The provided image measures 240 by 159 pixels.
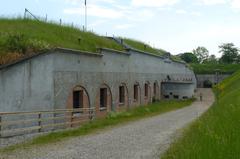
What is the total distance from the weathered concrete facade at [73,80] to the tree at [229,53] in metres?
62.2

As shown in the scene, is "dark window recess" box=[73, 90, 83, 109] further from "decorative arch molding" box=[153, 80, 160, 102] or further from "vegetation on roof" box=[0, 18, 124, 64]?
"decorative arch molding" box=[153, 80, 160, 102]

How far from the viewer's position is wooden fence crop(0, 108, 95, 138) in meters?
16.6

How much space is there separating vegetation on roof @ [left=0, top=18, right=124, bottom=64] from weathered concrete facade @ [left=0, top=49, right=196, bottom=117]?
823 millimetres

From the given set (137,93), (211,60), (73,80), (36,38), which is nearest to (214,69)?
(137,93)

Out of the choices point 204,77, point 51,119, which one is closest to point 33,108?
point 51,119

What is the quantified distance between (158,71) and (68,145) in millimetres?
27418

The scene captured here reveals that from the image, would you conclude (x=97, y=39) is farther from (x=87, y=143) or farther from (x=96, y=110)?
(x=87, y=143)

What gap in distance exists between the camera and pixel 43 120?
18.1 m

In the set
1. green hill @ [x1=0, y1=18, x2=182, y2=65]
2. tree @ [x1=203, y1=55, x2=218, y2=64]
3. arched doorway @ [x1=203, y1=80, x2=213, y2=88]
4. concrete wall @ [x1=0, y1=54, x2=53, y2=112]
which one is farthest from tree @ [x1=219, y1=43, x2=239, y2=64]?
concrete wall @ [x1=0, y1=54, x2=53, y2=112]

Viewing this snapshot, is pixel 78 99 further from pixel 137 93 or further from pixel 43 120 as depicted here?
pixel 137 93

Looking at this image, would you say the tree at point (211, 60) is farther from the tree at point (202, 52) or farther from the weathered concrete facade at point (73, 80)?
the weathered concrete facade at point (73, 80)

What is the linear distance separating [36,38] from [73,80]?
2933 millimetres

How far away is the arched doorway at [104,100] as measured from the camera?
24.4 meters

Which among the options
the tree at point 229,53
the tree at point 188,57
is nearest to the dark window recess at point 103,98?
the tree at point 229,53
